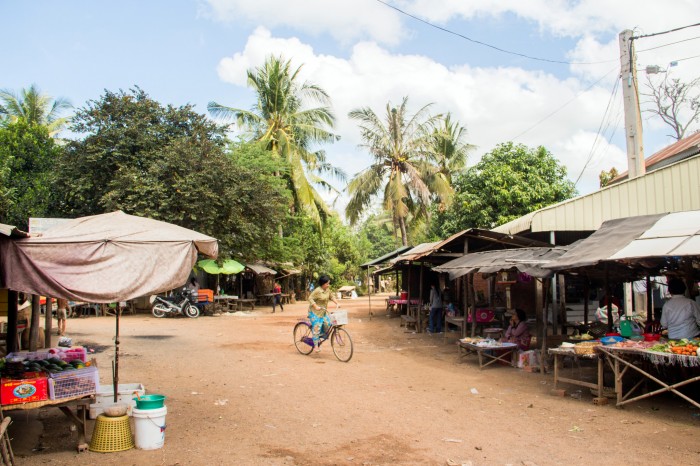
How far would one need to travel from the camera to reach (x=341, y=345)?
37.0 feet

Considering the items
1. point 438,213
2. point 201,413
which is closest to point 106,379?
point 201,413

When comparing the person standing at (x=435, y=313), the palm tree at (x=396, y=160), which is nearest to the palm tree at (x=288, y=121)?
the palm tree at (x=396, y=160)

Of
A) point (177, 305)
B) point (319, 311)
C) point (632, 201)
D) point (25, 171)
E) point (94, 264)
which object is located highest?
point (25, 171)

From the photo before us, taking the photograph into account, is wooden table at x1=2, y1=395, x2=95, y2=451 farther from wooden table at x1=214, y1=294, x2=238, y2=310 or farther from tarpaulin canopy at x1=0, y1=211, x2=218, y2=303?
wooden table at x1=214, y1=294, x2=238, y2=310

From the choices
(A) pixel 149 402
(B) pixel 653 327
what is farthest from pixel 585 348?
(A) pixel 149 402

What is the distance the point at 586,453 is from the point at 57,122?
115ft

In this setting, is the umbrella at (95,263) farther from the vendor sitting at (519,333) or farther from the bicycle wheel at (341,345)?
the vendor sitting at (519,333)

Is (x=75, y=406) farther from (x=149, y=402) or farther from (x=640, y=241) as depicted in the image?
(x=640, y=241)

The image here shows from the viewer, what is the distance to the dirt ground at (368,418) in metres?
5.34

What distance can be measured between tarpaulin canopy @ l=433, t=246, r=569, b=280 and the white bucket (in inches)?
238

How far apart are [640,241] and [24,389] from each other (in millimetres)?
7542

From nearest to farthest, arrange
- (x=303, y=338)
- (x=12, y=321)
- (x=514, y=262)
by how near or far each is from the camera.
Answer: (x=12, y=321), (x=514, y=262), (x=303, y=338)

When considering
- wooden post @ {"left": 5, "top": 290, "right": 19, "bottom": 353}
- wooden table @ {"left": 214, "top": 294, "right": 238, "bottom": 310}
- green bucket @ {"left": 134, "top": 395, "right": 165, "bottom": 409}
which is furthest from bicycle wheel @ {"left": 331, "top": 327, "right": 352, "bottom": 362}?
wooden table @ {"left": 214, "top": 294, "right": 238, "bottom": 310}

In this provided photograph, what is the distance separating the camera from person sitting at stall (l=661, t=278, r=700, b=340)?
7.36m
